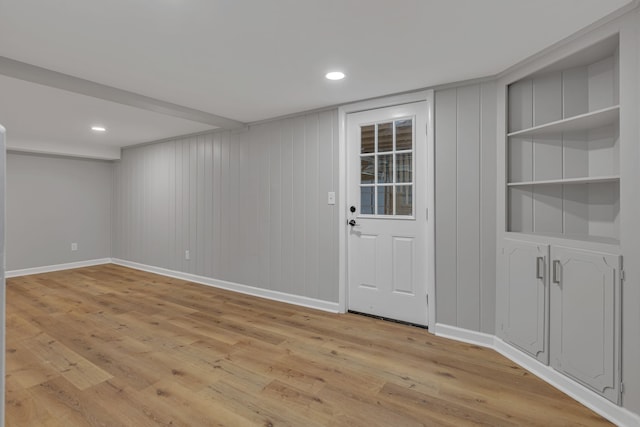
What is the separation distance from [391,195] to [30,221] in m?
5.95

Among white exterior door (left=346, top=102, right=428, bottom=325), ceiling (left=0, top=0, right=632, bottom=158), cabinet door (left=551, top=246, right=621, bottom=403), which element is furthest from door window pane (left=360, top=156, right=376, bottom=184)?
cabinet door (left=551, top=246, right=621, bottom=403)

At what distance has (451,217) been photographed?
284 cm

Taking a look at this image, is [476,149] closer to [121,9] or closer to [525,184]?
[525,184]

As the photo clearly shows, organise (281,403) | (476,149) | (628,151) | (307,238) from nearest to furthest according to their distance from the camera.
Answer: (628,151) → (281,403) → (476,149) → (307,238)

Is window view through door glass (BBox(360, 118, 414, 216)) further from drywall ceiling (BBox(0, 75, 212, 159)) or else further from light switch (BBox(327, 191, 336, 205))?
drywall ceiling (BBox(0, 75, 212, 159))

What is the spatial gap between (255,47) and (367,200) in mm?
1784

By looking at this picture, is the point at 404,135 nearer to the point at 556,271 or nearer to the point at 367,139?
the point at 367,139

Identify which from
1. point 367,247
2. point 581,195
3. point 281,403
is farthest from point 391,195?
point 281,403

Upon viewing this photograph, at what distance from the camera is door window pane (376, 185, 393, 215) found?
3.21 meters

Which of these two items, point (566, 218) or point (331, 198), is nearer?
point (566, 218)

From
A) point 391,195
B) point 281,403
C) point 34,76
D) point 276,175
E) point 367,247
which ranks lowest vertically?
point 281,403

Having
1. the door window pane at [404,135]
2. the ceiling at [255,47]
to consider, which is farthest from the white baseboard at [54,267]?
the door window pane at [404,135]

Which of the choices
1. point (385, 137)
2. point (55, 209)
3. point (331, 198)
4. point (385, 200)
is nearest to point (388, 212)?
point (385, 200)

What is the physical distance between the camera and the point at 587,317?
194 centimetres
